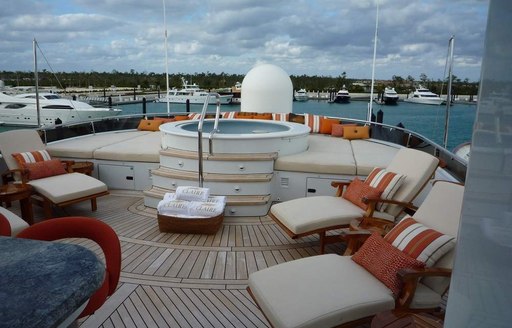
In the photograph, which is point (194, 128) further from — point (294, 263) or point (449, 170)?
point (294, 263)

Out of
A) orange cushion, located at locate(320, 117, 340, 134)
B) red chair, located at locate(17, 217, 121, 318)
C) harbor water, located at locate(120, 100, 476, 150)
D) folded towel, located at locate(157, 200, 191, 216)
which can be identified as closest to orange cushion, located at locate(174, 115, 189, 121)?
orange cushion, located at locate(320, 117, 340, 134)

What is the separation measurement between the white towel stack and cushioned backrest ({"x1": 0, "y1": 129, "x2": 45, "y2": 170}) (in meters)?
2.08

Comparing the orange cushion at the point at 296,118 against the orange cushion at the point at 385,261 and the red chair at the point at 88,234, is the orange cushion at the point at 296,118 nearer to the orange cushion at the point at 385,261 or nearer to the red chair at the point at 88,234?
the orange cushion at the point at 385,261

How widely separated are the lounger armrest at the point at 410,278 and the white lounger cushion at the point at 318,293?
71 mm

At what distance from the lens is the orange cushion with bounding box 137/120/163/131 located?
7582 millimetres

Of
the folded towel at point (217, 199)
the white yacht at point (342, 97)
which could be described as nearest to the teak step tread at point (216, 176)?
the folded towel at point (217, 199)

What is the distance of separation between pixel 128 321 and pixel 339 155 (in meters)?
3.60

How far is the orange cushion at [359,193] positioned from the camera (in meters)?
3.56

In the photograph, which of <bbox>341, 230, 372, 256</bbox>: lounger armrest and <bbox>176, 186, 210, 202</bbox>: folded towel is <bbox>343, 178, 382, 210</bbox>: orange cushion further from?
<bbox>176, 186, 210, 202</bbox>: folded towel

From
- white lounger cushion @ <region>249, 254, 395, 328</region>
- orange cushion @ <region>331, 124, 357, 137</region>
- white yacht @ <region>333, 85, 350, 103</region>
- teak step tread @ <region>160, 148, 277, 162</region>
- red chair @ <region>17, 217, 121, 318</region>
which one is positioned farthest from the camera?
white yacht @ <region>333, 85, 350, 103</region>

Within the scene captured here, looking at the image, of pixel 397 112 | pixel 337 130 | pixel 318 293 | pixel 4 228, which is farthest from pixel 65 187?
pixel 397 112

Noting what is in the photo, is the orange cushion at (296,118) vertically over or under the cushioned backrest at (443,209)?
over

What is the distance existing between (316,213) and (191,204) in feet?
4.24

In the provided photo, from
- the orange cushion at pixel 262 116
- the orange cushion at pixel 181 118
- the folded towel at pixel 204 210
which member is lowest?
the folded towel at pixel 204 210
